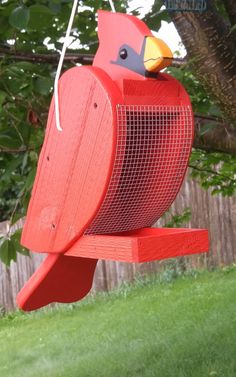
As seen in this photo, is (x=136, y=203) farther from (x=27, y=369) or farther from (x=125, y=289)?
(x=125, y=289)

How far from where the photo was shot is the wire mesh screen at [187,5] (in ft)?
6.40

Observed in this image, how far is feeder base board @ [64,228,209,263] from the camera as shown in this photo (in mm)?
1416

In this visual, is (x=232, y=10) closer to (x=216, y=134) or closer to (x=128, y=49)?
(x=216, y=134)

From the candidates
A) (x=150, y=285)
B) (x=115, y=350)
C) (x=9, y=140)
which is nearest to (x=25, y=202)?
(x=9, y=140)

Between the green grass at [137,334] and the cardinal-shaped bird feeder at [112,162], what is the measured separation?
273cm

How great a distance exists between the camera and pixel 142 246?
1415 millimetres

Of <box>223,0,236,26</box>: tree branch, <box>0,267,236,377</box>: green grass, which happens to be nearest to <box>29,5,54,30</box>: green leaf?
<box>223,0,236,26</box>: tree branch

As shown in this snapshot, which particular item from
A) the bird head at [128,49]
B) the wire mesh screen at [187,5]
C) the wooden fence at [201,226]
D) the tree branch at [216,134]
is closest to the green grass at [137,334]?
the wooden fence at [201,226]

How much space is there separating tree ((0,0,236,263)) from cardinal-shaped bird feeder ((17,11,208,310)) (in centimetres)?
48

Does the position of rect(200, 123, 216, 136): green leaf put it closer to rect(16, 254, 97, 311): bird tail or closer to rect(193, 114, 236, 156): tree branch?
rect(193, 114, 236, 156): tree branch

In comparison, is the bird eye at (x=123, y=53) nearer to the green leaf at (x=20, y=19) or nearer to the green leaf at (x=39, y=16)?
the green leaf at (x=20, y=19)

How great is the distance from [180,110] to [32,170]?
0.96 meters

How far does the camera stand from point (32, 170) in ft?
8.12

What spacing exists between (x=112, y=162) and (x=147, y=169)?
162 millimetres
